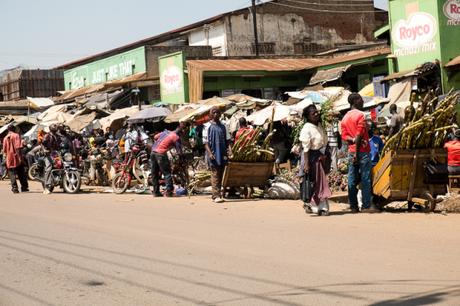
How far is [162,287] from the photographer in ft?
22.2

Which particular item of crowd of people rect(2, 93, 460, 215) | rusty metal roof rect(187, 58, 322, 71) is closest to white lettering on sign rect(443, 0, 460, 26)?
crowd of people rect(2, 93, 460, 215)

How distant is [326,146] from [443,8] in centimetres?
1421

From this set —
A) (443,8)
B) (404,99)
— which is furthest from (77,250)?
(443,8)

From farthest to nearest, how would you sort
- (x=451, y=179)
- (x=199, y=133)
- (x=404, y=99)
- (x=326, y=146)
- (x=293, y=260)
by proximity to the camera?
1. (x=199, y=133)
2. (x=404, y=99)
3. (x=451, y=179)
4. (x=326, y=146)
5. (x=293, y=260)

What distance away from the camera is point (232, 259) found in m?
8.00

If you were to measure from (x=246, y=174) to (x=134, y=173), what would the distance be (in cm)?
461

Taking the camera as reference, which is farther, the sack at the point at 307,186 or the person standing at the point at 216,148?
the person standing at the point at 216,148

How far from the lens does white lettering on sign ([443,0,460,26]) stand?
23.9 m

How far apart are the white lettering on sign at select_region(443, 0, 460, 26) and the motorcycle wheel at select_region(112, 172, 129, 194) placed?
12.6m

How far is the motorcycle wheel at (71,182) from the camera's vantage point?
18812 mm

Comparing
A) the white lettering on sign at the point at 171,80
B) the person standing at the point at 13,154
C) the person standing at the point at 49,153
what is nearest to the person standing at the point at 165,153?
the person standing at the point at 49,153

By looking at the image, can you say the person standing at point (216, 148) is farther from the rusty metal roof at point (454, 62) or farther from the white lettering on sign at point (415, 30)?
the white lettering on sign at point (415, 30)

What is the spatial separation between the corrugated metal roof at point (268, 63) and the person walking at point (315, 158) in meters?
19.8

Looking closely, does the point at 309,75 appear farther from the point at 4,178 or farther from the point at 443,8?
the point at 4,178
